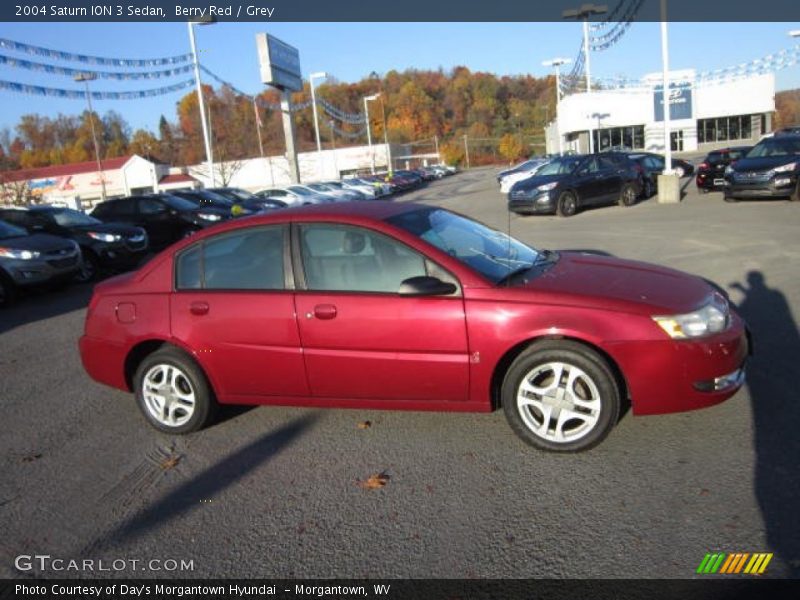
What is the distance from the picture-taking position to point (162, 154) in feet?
334

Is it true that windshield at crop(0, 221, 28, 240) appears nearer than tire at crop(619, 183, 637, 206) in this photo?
Answer: Yes

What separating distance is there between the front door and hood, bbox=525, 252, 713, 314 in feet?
2.19

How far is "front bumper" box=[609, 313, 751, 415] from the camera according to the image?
11.8 ft

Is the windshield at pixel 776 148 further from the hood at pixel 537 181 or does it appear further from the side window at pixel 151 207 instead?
the side window at pixel 151 207

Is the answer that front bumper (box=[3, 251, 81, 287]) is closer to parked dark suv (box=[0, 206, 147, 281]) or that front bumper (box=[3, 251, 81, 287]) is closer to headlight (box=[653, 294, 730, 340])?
parked dark suv (box=[0, 206, 147, 281])

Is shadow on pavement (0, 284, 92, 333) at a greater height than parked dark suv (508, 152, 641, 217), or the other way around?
parked dark suv (508, 152, 641, 217)

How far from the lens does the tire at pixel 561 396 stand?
144 inches

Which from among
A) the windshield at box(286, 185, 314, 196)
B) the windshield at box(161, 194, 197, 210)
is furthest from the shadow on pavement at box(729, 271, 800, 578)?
the windshield at box(286, 185, 314, 196)


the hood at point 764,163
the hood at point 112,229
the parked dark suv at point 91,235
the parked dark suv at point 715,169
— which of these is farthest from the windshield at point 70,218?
the parked dark suv at point 715,169

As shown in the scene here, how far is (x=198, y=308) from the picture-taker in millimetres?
4410

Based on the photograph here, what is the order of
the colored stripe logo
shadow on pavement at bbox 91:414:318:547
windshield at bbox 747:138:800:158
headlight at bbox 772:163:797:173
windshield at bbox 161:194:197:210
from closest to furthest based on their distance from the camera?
the colored stripe logo < shadow on pavement at bbox 91:414:318:547 < headlight at bbox 772:163:797:173 < windshield at bbox 747:138:800:158 < windshield at bbox 161:194:197:210

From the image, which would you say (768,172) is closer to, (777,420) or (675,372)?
(777,420)

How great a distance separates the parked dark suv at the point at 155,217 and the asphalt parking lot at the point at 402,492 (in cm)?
1246

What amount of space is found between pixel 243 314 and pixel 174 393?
0.86m
